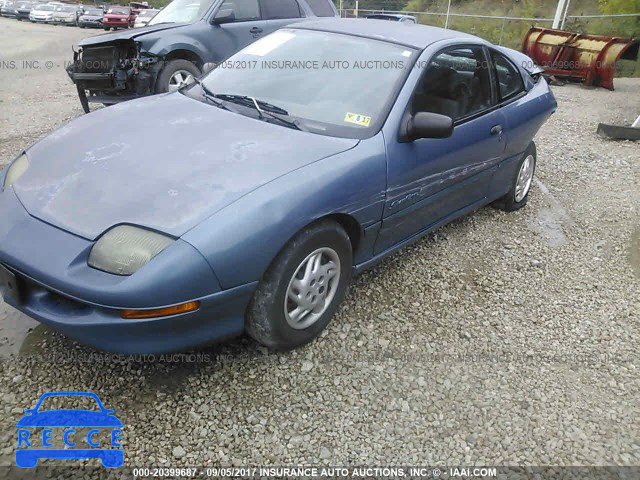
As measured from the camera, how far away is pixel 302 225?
7.43 ft

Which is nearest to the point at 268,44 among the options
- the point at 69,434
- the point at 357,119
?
the point at 357,119

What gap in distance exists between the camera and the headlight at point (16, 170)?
7.98ft

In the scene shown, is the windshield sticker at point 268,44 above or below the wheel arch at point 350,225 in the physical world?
above

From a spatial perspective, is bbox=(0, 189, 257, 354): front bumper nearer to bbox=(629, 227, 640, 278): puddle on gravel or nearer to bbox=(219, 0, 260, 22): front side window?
bbox=(629, 227, 640, 278): puddle on gravel

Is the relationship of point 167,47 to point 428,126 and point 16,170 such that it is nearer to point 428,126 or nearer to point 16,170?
point 16,170

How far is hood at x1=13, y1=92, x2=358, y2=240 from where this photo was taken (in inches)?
81.9

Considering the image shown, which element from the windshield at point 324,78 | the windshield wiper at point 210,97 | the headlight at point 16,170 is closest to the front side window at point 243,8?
the windshield at point 324,78

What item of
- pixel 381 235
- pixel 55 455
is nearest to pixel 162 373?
pixel 55 455

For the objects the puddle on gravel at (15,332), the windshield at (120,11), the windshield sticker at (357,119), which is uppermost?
the windshield sticker at (357,119)

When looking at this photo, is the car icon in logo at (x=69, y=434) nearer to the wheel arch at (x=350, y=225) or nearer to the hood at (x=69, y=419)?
the hood at (x=69, y=419)

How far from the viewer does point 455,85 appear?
10.8ft

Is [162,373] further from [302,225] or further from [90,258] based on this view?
[302,225]

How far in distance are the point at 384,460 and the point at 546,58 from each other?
1178 cm

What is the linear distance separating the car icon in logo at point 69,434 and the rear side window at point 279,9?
20.5ft
